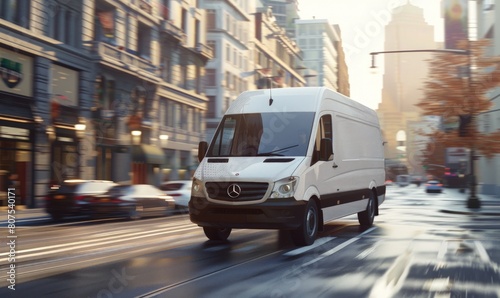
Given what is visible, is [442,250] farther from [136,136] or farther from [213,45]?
[213,45]

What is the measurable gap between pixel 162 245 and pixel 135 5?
26281 mm

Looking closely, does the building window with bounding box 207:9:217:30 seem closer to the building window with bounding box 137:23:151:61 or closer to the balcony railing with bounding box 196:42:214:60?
the balcony railing with bounding box 196:42:214:60

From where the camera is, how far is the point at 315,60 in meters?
118

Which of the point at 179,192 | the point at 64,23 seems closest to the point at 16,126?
the point at 64,23

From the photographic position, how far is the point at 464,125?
81.4 ft

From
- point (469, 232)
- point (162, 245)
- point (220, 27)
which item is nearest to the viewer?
Answer: point (162, 245)

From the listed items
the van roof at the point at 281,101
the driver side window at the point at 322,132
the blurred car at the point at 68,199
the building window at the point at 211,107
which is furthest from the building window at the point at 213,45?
the driver side window at the point at 322,132

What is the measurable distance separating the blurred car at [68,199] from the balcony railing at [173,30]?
20893mm

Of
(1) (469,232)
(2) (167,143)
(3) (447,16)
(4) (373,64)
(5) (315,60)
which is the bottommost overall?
(1) (469,232)

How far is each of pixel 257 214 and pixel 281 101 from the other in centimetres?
255

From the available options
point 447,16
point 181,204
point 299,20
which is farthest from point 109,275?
point 299,20

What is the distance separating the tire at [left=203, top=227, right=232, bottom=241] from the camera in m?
10.8

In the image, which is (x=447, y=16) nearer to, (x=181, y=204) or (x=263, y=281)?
(x=181, y=204)

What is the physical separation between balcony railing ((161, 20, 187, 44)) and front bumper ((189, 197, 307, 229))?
2964cm
